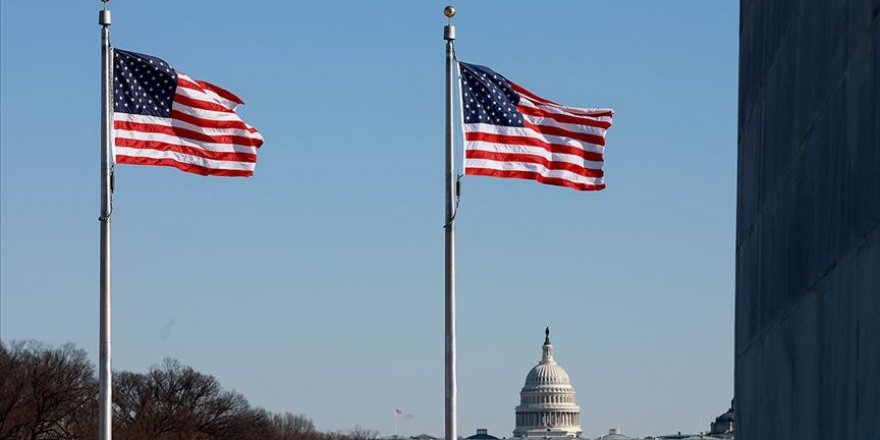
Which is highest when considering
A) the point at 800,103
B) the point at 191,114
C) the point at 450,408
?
the point at 191,114

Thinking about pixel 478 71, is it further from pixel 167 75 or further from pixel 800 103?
pixel 800 103

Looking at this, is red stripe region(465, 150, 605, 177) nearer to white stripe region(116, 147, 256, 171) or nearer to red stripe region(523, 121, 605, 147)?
red stripe region(523, 121, 605, 147)

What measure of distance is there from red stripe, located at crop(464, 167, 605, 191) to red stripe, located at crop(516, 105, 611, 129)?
0.95 m

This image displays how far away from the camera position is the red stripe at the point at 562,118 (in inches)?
1233

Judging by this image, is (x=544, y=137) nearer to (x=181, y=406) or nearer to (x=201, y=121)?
(x=201, y=121)

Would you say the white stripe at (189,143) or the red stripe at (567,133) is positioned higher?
the red stripe at (567,133)

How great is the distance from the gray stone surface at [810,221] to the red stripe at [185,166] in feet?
30.8

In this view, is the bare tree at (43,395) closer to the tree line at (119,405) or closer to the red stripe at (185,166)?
the tree line at (119,405)

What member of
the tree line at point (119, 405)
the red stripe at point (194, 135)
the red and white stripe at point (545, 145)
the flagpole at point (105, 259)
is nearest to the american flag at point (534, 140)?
the red and white stripe at point (545, 145)

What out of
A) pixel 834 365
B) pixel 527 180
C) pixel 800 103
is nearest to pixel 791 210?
pixel 800 103

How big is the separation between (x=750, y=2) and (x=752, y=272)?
3.40 metres

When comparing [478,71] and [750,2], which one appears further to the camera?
[478,71]

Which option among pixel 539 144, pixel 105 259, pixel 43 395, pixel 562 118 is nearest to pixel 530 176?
pixel 539 144

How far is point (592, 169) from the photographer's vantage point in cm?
3134
